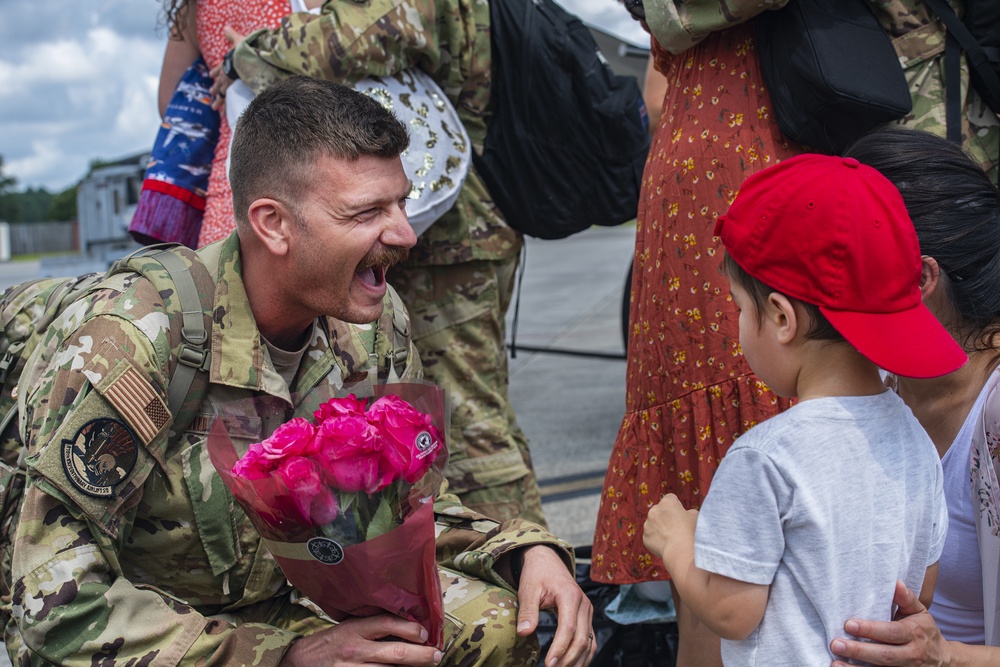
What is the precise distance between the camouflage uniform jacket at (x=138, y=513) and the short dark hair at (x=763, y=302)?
76 cm

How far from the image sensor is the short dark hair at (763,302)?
1572 millimetres

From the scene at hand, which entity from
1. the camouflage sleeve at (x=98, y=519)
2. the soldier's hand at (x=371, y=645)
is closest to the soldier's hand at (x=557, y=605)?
the soldier's hand at (x=371, y=645)

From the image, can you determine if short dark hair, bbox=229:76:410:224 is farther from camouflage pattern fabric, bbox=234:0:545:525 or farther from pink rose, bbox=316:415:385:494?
camouflage pattern fabric, bbox=234:0:545:525

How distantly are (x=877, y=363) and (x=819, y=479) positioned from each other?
19 centimetres

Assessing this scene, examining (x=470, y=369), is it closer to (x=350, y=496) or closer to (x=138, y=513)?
(x=138, y=513)

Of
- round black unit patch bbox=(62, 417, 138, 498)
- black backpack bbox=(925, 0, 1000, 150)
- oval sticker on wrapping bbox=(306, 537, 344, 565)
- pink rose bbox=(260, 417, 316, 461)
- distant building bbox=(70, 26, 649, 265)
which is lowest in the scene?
distant building bbox=(70, 26, 649, 265)

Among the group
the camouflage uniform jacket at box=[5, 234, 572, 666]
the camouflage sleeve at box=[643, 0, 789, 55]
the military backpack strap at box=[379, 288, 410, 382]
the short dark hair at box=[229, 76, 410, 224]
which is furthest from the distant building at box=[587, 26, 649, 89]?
the camouflage uniform jacket at box=[5, 234, 572, 666]

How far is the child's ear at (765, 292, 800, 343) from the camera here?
5.15 ft

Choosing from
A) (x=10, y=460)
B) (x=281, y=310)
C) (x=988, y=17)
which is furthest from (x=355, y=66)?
(x=988, y=17)

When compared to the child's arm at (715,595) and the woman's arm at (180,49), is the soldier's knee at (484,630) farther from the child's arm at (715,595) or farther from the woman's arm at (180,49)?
the woman's arm at (180,49)

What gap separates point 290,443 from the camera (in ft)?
5.22

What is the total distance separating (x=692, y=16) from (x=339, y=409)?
1.18 m

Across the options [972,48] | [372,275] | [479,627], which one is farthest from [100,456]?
[972,48]

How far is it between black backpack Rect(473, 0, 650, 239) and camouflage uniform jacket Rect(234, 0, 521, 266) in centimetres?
6
